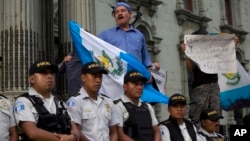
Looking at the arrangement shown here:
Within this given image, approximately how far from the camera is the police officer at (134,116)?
4883 mm

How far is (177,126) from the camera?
18.3ft

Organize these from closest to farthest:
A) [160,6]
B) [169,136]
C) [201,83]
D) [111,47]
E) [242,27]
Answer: [169,136], [111,47], [201,83], [160,6], [242,27]

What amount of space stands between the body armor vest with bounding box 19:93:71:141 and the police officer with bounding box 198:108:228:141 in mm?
2480

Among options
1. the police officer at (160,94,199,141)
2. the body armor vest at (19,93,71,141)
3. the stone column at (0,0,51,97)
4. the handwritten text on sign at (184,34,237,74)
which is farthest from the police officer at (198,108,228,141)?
the stone column at (0,0,51,97)

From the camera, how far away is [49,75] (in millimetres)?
4297

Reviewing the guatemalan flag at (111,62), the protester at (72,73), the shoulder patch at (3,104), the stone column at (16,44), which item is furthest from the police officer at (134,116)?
the stone column at (16,44)

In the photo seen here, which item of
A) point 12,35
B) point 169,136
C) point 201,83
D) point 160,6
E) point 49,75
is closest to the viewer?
point 49,75

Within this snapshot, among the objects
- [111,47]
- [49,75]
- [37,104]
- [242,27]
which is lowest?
[37,104]

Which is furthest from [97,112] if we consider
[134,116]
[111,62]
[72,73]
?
[111,62]

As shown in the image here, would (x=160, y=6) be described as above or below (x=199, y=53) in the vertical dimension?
above

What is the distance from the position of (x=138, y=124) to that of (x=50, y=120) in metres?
1.20

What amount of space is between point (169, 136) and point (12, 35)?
13.7ft

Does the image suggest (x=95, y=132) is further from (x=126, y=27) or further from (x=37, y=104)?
(x=126, y=27)

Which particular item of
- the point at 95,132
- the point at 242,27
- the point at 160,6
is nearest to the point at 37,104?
the point at 95,132
